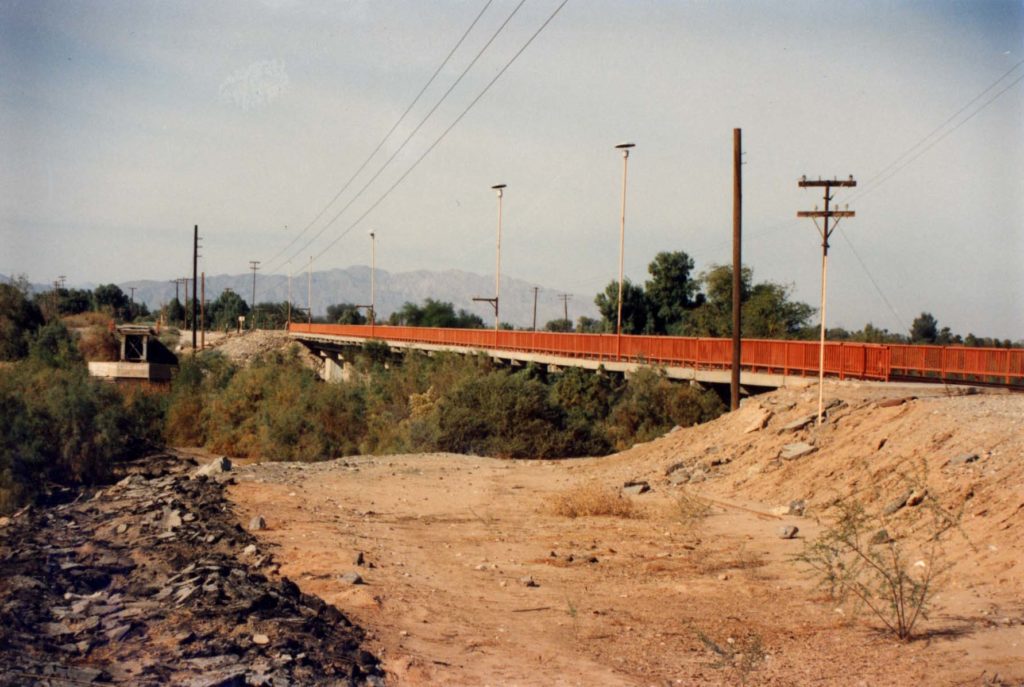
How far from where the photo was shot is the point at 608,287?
76.8m

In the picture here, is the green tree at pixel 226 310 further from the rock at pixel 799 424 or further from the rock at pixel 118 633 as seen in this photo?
the rock at pixel 118 633

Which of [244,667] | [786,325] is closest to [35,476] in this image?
[244,667]

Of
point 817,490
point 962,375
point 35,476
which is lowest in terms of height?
point 35,476

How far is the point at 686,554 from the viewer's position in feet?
47.5

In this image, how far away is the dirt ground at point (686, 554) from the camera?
9055 mm

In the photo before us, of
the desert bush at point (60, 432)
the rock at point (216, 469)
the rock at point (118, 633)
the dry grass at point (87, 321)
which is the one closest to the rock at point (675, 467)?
the rock at point (216, 469)

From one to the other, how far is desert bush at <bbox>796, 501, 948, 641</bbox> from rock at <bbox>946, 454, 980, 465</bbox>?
214cm

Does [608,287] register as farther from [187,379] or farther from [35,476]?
[35,476]

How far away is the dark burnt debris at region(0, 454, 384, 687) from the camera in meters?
8.08

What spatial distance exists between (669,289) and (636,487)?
175ft

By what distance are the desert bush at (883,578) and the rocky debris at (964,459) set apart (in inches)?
84.1

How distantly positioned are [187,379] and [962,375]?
44039 millimetres

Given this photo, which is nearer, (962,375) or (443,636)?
(443,636)

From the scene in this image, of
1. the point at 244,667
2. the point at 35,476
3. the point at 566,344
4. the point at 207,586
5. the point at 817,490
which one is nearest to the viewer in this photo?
the point at 244,667
